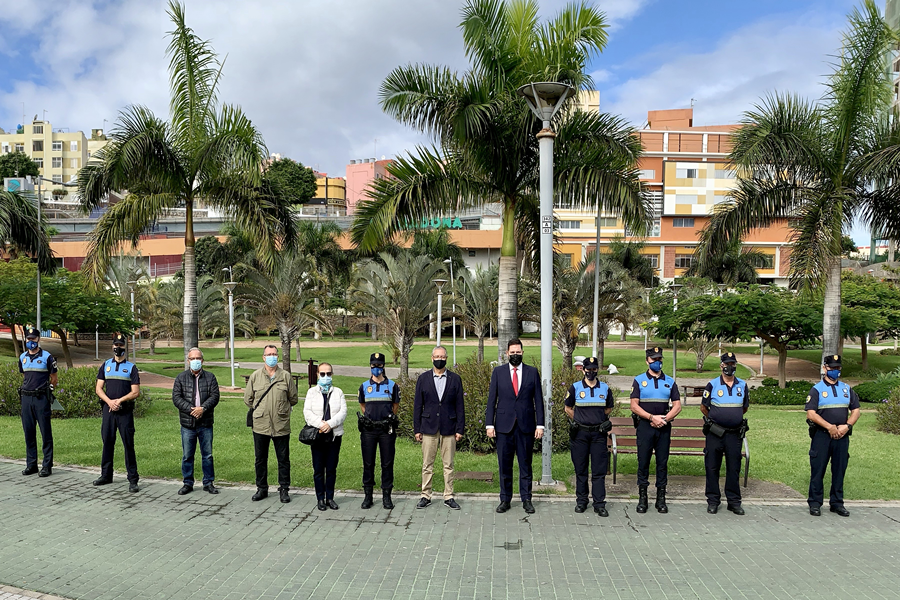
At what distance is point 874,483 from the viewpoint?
878 cm

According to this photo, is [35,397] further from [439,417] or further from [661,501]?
[661,501]

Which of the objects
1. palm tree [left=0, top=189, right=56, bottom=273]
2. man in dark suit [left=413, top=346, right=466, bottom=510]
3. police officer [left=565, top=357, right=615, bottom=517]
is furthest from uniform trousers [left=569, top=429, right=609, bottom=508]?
palm tree [left=0, top=189, right=56, bottom=273]

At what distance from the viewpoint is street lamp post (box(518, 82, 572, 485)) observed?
8.28 m

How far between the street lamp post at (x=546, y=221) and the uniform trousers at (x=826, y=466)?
289cm

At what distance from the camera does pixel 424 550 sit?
634cm

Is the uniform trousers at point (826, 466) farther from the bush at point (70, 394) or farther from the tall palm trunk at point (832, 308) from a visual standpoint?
the bush at point (70, 394)

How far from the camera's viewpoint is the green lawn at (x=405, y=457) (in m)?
8.80

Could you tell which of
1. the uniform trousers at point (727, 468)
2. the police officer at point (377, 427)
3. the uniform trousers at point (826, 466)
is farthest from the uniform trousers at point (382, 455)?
the uniform trousers at point (826, 466)

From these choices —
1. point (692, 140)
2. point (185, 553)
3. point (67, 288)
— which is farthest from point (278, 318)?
point (692, 140)

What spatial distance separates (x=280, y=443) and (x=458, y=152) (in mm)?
6609

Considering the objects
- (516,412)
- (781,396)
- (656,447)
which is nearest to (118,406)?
(516,412)

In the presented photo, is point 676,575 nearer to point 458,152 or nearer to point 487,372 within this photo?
point 487,372

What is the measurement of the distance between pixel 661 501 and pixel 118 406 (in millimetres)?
6357

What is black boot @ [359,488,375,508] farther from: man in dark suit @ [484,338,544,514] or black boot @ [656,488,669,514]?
black boot @ [656,488,669,514]
